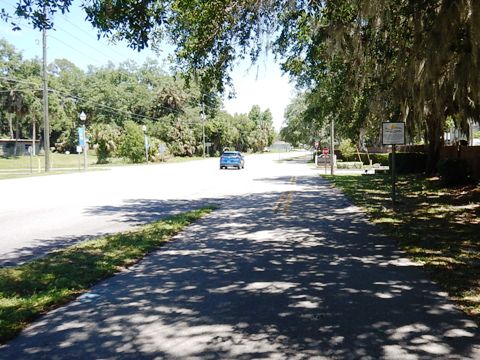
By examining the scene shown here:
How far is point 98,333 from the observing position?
4.47m

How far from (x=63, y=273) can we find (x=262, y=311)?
335cm

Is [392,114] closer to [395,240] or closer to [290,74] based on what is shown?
[290,74]

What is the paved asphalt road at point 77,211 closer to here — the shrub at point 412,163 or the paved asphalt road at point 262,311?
the paved asphalt road at point 262,311

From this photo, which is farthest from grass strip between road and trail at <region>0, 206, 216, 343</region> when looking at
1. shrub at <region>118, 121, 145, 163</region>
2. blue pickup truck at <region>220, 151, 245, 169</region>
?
shrub at <region>118, 121, 145, 163</region>

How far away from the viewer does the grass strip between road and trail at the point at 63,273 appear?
5164mm

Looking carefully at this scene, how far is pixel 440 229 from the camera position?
10.2 meters

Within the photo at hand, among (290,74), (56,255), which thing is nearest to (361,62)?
(290,74)

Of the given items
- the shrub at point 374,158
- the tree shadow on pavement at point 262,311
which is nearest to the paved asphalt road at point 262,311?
the tree shadow on pavement at point 262,311

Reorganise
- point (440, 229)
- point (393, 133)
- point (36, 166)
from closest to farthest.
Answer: point (440, 229)
point (393, 133)
point (36, 166)

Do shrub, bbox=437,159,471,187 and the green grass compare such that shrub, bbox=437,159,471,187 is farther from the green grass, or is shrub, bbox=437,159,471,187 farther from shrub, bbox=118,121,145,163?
shrub, bbox=118,121,145,163

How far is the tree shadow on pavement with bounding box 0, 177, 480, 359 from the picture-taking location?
406 centimetres

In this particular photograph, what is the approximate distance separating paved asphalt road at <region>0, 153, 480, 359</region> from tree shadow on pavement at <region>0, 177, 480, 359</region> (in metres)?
0.01

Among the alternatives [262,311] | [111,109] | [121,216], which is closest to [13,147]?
[111,109]

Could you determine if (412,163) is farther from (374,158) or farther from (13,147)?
(13,147)
